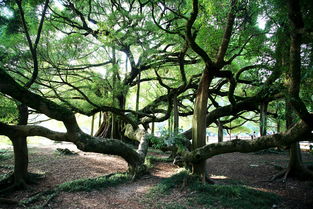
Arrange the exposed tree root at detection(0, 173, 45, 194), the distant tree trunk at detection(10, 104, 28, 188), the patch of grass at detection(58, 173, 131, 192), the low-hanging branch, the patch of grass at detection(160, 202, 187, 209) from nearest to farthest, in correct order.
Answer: the low-hanging branch → the patch of grass at detection(160, 202, 187, 209) → the exposed tree root at detection(0, 173, 45, 194) → the patch of grass at detection(58, 173, 131, 192) → the distant tree trunk at detection(10, 104, 28, 188)

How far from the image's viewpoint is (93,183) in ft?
17.8

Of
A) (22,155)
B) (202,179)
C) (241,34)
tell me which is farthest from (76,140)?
(241,34)

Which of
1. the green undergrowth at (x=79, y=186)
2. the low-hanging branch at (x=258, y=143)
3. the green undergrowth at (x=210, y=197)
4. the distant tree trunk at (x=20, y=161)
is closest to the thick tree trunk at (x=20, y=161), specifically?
the distant tree trunk at (x=20, y=161)

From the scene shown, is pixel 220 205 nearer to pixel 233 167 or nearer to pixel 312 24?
pixel 312 24

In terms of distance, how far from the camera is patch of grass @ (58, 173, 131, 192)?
16.6ft

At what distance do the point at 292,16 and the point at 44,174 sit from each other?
7701 mm

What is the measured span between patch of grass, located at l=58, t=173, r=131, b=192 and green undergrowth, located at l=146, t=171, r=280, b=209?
1.32 m

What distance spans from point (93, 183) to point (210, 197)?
3.26 m

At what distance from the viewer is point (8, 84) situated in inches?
155

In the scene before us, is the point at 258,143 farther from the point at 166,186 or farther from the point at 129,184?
the point at 129,184

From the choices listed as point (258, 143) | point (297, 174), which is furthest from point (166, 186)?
point (297, 174)

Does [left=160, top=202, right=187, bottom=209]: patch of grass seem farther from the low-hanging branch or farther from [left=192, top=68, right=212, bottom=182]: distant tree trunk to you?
[left=192, top=68, right=212, bottom=182]: distant tree trunk

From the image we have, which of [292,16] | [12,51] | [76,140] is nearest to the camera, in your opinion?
[292,16]

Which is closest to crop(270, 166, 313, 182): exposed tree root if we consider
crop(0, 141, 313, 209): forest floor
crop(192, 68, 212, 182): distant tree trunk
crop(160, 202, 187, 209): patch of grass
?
crop(0, 141, 313, 209): forest floor
